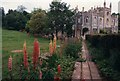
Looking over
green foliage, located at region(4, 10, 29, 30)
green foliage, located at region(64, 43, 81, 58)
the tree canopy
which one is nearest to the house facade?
the tree canopy

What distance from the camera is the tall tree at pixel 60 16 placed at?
37.3 metres

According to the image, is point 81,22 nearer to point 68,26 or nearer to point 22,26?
point 68,26

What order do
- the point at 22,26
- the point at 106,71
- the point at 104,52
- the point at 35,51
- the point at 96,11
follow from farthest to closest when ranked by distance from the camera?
the point at 22,26 → the point at 96,11 → the point at 104,52 → the point at 106,71 → the point at 35,51

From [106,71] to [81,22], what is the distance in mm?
41088

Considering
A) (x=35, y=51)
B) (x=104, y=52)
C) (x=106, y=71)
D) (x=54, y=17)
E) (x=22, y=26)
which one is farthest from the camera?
(x=22, y=26)

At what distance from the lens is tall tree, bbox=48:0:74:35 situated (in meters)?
37.3

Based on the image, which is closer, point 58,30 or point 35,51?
point 35,51

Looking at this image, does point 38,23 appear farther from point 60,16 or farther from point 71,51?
point 71,51

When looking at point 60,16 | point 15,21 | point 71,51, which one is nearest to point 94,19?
point 60,16

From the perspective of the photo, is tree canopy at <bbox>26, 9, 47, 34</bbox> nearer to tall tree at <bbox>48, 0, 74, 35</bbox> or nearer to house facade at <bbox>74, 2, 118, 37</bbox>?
tall tree at <bbox>48, 0, 74, 35</bbox>

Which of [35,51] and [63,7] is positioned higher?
[63,7]

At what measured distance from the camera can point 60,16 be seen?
123 feet

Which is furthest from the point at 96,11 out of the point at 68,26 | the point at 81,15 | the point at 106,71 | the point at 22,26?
the point at 106,71

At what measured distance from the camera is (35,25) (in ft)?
131
